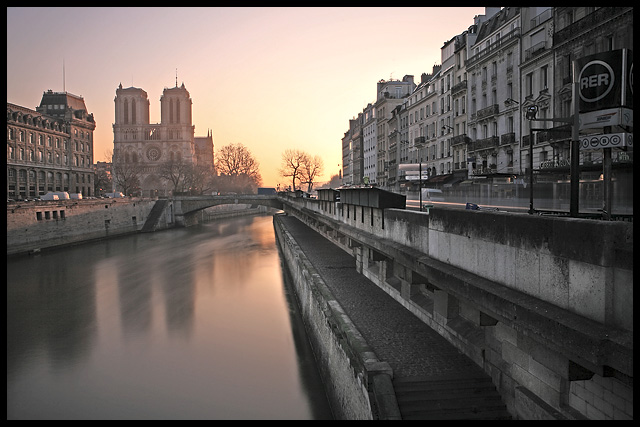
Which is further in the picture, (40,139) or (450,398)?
(40,139)

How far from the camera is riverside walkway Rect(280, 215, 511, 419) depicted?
752 cm

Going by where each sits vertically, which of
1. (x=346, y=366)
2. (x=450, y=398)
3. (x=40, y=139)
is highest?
(x=40, y=139)

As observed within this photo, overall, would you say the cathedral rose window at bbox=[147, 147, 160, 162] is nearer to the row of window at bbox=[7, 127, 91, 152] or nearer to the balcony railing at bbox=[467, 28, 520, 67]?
the row of window at bbox=[7, 127, 91, 152]

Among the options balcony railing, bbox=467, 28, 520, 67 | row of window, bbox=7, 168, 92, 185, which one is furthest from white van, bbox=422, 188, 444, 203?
row of window, bbox=7, 168, 92, 185

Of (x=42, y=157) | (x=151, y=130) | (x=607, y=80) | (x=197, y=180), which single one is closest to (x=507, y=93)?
(x=607, y=80)

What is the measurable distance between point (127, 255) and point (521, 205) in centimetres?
3686

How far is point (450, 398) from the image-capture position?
7.79 meters

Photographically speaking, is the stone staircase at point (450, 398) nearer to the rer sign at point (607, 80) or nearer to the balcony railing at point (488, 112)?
the rer sign at point (607, 80)

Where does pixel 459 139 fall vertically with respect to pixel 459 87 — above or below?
below

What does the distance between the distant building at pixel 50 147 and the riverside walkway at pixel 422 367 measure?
58503 millimetres

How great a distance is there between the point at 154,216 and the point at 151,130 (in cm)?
8964

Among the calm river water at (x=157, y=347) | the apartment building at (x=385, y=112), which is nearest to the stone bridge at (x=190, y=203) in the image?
the apartment building at (x=385, y=112)

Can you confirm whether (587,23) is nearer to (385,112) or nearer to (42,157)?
(385,112)

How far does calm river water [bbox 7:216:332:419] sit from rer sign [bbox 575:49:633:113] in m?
8.84
